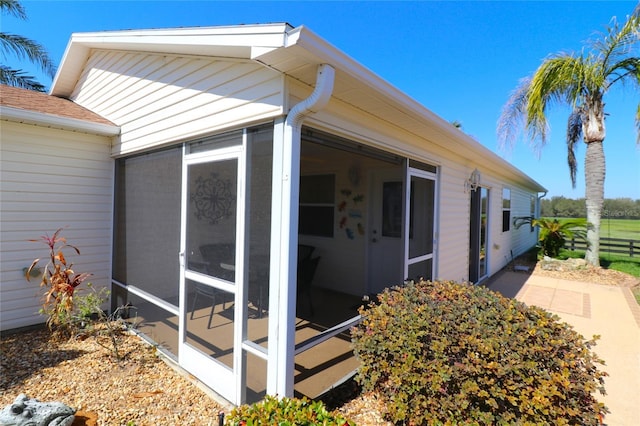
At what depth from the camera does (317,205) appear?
248 inches

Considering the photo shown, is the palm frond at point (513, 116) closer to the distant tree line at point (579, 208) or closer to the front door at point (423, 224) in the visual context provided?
the front door at point (423, 224)

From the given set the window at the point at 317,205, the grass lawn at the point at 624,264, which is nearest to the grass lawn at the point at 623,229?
the grass lawn at the point at 624,264

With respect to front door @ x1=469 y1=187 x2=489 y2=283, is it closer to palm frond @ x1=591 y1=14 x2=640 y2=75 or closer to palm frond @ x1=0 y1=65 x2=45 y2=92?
palm frond @ x1=591 y1=14 x2=640 y2=75

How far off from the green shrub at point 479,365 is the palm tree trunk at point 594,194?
8.70m

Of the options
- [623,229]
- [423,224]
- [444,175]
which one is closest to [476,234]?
[444,175]

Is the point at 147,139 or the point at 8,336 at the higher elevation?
the point at 147,139

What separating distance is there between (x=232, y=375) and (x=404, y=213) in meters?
2.70

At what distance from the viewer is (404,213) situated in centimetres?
388

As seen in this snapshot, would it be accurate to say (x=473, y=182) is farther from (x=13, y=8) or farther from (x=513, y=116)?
(x=13, y=8)

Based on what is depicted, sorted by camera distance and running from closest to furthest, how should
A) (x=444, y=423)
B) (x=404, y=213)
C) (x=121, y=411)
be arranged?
(x=444, y=423) < (x=121, y=411) < (x=404, y=213)

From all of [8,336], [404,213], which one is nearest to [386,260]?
[404,213]

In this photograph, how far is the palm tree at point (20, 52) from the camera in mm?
8188

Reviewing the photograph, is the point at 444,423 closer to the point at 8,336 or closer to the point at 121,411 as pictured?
the point at 121,411

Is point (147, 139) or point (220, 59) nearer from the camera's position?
point (220, 59)
